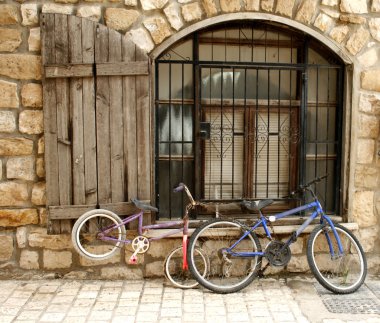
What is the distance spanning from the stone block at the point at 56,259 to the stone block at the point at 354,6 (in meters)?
3.70

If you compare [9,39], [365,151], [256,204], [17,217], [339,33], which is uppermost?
[339,33]

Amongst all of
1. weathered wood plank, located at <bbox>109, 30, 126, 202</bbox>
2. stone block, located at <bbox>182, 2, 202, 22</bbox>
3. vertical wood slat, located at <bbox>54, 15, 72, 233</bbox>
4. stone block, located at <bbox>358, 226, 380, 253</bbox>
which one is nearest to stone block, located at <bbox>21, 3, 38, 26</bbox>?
vertical wood slat, located at <bbox>54, 15, 72, 233</bbox>

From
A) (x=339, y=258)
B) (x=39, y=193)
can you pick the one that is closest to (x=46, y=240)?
(x=39, y=193)

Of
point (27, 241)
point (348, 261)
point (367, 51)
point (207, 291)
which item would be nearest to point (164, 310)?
point (207, 291)

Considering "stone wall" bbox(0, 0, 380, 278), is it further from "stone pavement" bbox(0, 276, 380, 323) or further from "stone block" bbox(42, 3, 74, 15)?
"stone pavement" bbox(0, 276, 380, 323)

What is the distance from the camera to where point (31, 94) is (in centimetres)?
424

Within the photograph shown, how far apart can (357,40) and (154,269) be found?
3.12 meters

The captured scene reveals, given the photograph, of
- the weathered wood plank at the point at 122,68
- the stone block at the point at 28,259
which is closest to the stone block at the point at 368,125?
the weathered wood plank at the point at 122,68

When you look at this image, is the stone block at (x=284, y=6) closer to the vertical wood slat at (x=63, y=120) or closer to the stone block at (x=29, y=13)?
the vertical wood slat at (x=63, y=120)

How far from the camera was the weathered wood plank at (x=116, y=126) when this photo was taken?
13.7 ft

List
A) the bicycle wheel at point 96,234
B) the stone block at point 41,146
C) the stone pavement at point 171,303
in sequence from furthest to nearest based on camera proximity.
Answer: the stone block at point 41,146 → the bicycle wheel at point 96,234 → the stone pavement at point 171,303

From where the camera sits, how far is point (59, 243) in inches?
174

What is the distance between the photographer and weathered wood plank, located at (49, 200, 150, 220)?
421 cm

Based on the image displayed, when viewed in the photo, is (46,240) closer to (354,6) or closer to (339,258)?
(339,258)
